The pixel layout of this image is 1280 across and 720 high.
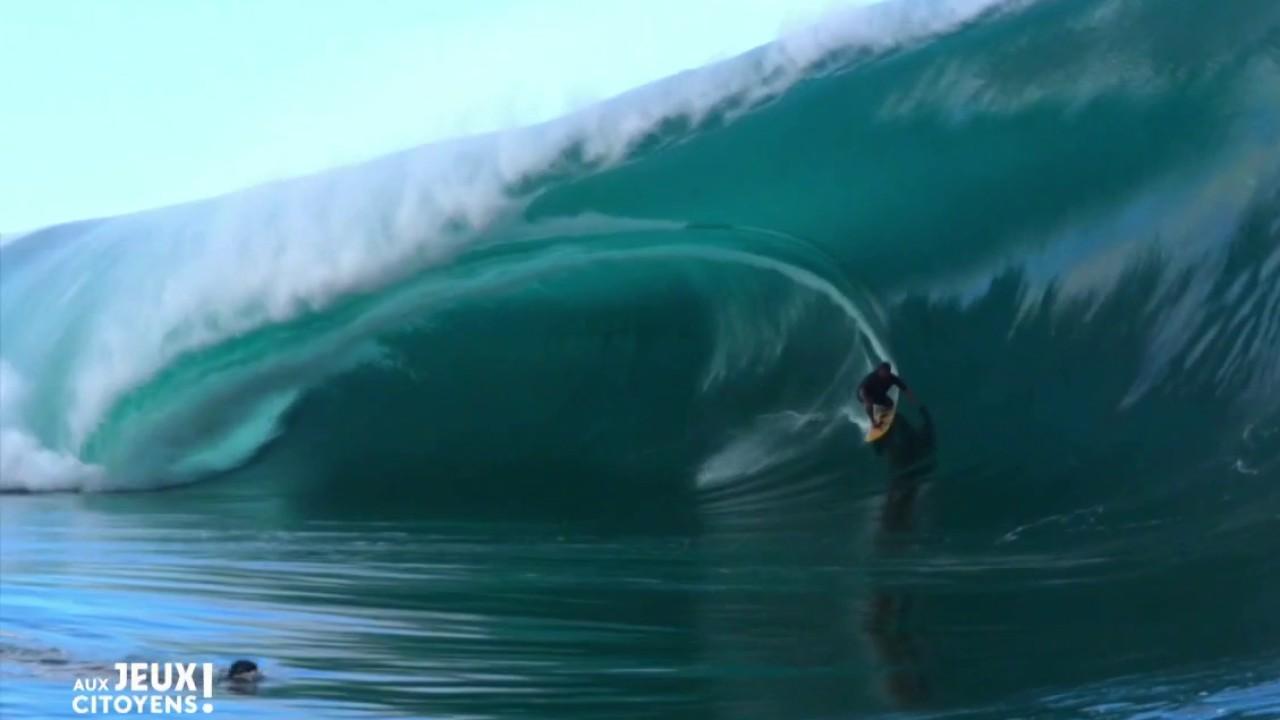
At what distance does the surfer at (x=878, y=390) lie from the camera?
17.6 feet

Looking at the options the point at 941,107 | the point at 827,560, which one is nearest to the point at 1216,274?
the point at 941,107

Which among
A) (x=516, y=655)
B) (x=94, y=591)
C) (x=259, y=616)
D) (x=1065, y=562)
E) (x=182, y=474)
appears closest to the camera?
(x=516, y=655)

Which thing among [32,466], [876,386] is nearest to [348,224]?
[32,466]

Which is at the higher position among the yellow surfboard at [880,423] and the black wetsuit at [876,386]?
the black wetsuit at [876,386]

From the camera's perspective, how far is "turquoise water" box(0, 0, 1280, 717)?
510 cm

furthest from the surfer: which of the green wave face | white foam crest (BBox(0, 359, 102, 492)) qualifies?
white foam crest (BBox(0, 359, 102, 492))

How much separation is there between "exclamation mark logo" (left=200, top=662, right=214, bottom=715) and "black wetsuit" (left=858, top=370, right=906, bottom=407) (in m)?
2.72

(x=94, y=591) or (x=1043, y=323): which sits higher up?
(x=1043, y=323)

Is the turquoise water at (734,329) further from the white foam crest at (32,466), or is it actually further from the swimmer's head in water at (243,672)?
the swimmer's head in water at (243,672)

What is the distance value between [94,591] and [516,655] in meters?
1.15

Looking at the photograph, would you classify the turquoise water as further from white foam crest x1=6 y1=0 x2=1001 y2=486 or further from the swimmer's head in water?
the swimmer's head in water

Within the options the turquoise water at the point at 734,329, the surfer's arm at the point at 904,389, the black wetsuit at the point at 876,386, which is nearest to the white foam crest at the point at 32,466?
the turquoise water at the point at 734,329

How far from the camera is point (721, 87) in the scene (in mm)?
6035

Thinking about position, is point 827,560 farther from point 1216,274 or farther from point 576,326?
point 1216,274
